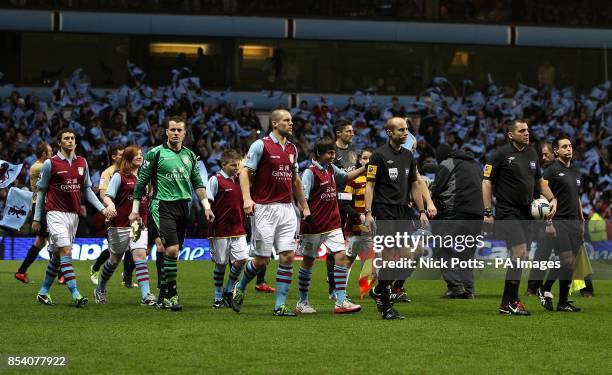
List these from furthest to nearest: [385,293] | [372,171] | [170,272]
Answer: [170,272], [372,171], [385,293]

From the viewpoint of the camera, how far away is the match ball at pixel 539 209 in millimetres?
13133

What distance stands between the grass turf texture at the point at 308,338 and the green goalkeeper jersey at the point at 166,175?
1415 millimetres

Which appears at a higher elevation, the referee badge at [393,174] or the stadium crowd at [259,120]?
the stadium crowd at [259,120]

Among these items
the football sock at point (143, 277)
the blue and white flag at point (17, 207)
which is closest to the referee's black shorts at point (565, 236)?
the football sock at point (143, 277)

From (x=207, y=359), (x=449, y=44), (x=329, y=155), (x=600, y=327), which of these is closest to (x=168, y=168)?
(x=329, y=155)

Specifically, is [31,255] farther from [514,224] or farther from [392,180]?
[514,224]

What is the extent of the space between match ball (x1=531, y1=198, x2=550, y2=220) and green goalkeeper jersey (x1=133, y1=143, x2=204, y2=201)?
422 cm

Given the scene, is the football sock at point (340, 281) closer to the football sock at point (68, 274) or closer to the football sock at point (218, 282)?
the football sock at point (218, 282)

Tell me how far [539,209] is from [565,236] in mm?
619

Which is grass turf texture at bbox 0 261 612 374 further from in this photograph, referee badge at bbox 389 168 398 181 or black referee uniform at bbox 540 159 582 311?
referee badge at bbox 389 168 398 181

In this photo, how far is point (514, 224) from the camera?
12.7 m

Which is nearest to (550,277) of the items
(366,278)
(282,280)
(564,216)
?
(564,216)

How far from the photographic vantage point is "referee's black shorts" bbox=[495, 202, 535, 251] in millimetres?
12711

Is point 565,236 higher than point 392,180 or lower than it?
lower
